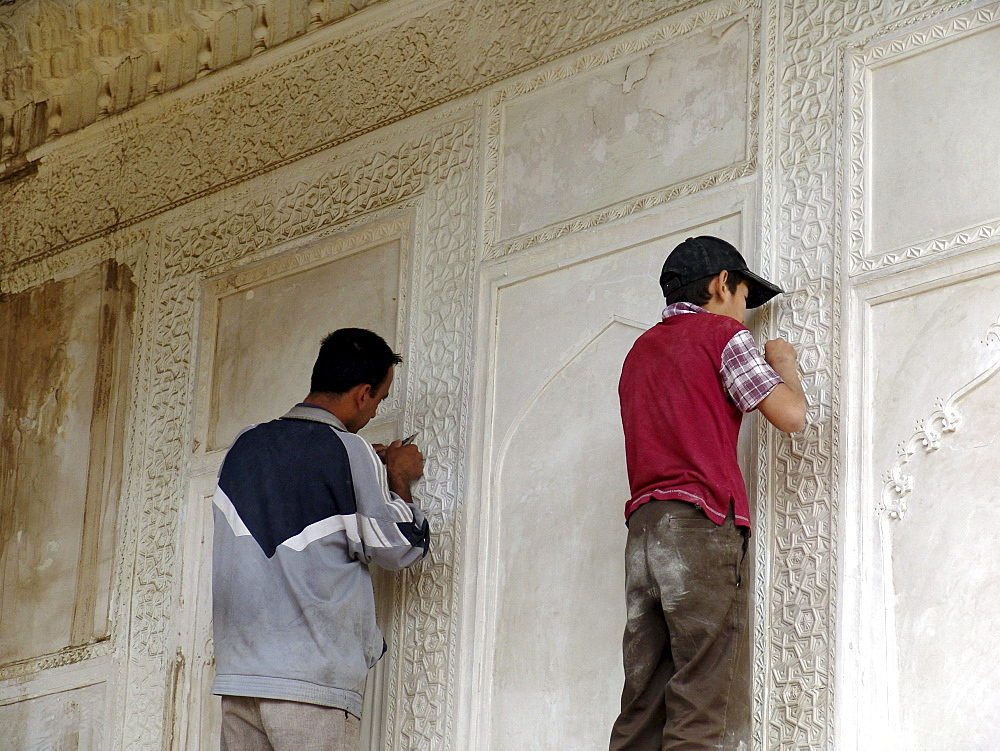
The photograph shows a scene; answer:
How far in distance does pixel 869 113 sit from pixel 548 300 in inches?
39.5

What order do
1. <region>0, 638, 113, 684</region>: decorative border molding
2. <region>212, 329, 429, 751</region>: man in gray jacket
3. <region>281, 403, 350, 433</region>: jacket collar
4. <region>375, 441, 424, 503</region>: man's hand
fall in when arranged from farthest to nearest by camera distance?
1. <region>0, 638, 113, 684</region>: decorative border molding
2. <region>375, 441, 424, 503</region>: man's hand
3. <region>281, 403, 350, 433</region>: jacket collar
4. <region>212, 329, 429, 751</region>: man in gray jacket

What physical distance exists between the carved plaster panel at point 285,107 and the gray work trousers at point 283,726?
193cm

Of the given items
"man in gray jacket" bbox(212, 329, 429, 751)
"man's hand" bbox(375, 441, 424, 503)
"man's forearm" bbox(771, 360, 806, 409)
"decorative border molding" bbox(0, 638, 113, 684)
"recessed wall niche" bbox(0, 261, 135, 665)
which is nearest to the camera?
"man's forearm" bbox(771, 360, 806, 409)

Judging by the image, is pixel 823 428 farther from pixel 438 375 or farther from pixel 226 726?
pixel 226 726

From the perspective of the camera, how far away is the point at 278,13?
5.55m

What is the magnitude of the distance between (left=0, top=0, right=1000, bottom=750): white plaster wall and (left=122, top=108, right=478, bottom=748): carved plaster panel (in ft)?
0.03

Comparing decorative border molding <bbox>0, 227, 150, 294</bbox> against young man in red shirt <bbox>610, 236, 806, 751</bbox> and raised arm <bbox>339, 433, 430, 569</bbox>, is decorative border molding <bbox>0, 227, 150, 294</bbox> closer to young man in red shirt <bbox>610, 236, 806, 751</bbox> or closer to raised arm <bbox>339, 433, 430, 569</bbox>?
raised arm <bbox>339, 433, 430, 569</bbox>

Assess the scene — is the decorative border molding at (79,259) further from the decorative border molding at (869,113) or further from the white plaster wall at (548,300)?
the decorative border molding at (869,113)

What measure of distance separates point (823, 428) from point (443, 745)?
132 centimetres

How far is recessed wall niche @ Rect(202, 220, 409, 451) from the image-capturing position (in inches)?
197

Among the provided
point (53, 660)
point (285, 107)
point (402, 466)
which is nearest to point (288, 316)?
point (285, 107)

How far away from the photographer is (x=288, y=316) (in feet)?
17.2

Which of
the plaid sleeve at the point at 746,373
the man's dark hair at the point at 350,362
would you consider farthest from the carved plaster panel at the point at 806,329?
the man's dark hair at the point at 350,362

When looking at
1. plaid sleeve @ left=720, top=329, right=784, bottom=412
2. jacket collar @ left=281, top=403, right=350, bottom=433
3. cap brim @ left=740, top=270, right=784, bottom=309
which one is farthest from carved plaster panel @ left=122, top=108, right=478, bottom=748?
plaid sleeve @ left=720, top=329, right=784, bottom=412
